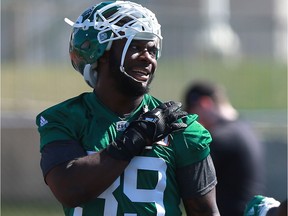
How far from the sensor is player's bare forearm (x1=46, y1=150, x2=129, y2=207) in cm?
397

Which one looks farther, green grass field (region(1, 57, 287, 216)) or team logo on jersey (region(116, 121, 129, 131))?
green grass field (region(1, 57, 287, 216))

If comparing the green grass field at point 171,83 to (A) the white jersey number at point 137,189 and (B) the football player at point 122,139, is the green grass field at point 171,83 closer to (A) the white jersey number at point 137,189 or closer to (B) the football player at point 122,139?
(B) the football player at point 122,139

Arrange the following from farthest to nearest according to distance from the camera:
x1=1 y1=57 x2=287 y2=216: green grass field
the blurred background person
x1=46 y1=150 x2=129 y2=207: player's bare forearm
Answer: x1=1 y1=57 x2=287 y2=216: green grass field < the blurred background person < x1=46 y1=150 x2=129 y2=207: player's bare forearm

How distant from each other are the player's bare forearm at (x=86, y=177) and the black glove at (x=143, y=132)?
43mm

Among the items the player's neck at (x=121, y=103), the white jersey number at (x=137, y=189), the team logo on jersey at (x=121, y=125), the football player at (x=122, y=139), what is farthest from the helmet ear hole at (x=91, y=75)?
the white jersey number at (x=137, y=189)

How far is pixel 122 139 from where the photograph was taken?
400 centimetres

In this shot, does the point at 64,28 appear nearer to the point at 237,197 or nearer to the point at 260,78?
the point at 260,78

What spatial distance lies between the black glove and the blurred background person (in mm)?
2859

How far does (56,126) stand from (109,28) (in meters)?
0.51

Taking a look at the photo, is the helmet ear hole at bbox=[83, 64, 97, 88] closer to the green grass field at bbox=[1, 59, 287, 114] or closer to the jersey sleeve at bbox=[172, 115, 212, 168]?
the jersey sleeve at bbox=[172, 115, 212, 168]

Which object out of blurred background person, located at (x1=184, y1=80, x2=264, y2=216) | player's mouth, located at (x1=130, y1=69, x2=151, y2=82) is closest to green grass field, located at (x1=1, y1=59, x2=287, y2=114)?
blurred background person, located at (x1=184, y1=80, x2=264, y2=216)

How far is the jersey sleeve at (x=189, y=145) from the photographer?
13.6ft

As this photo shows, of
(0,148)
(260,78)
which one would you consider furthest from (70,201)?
(260,78)

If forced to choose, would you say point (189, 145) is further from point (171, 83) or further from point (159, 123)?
point (171, 83)
